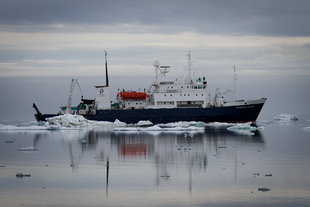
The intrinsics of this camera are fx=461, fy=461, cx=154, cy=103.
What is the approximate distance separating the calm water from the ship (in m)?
19.3

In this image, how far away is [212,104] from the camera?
4844 cm

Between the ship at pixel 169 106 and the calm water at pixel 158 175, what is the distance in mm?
19289

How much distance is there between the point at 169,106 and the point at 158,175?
1218 inches

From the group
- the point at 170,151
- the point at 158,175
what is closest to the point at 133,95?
the point at 170,151

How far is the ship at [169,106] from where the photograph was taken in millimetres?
45438

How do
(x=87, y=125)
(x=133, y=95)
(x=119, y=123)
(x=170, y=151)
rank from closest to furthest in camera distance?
(x=170, y=151)
(x=119, y=123)
(x=87, y=125)
(x=133, y=95)

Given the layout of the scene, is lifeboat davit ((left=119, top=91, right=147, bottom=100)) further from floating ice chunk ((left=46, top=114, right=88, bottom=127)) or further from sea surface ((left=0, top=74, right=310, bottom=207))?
sea surface ((left=0, top=74, right=310, bottom=207))

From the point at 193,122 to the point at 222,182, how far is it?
30182 mm

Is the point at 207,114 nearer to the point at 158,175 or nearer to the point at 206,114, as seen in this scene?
the point at 206,114

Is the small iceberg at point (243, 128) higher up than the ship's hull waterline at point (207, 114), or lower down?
lower down

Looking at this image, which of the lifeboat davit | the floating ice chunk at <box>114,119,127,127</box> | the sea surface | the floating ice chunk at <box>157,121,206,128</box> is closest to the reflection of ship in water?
the sea surface

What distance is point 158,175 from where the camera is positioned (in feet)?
52.5

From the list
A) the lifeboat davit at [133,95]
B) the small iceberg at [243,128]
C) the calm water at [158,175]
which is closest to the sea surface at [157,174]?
the calm water at [158,175]

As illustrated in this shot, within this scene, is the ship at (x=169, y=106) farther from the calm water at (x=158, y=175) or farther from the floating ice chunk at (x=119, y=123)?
the calm water at (x=158, y=175)
